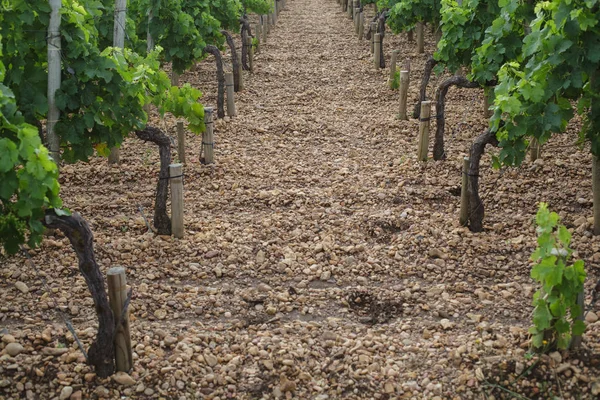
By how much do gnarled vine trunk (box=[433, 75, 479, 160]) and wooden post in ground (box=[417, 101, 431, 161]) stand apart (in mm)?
118

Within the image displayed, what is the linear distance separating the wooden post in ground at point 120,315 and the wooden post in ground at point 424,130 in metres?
5.47

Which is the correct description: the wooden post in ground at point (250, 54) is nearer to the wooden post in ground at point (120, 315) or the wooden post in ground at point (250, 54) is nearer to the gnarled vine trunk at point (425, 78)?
the gnarled vine trunk at point (425, 78)

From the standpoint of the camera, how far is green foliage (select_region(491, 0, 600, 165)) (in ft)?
18.2

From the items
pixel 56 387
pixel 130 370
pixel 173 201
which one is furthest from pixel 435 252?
pixel 56 387

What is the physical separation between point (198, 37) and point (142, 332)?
716 centimetres

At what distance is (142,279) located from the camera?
21.0ft

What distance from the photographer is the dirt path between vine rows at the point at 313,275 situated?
4.84 metres

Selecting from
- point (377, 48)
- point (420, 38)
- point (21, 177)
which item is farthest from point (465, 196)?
point (420, 38)

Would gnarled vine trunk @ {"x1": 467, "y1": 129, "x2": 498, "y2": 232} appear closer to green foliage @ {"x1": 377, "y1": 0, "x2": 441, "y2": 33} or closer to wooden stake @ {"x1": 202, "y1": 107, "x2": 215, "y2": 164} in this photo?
wooden stake @ {"x1": 202, "y1": 107, "x2": 215, "y2": 164}

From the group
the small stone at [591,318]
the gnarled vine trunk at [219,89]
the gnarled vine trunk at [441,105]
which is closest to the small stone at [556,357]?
the small stone at [591,318]

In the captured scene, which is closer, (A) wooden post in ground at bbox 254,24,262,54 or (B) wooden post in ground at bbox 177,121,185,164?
(B) wooden post in ground at bbox 177,121,185,164

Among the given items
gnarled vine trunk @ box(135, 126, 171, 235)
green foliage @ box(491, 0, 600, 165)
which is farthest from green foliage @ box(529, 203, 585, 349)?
gnarled vine trunk @ box(135, 126, 171, 235)

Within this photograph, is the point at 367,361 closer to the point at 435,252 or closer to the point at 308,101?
the point at 435,252

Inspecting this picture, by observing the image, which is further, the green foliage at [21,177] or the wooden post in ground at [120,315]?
the wooden post in ground at [120,315]
